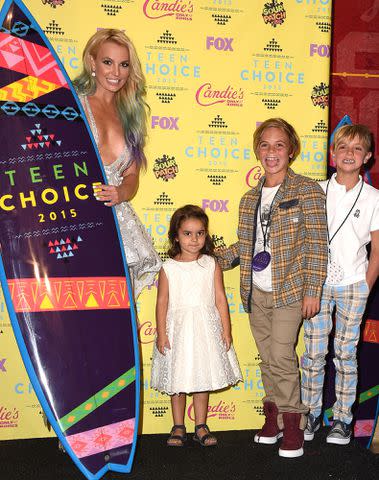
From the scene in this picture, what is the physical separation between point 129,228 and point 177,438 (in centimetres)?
94

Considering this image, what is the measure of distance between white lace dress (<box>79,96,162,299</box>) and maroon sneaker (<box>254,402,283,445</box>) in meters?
0.81

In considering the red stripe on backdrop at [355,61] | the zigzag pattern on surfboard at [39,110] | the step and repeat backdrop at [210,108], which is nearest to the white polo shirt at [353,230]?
the step and repeat backdrop at [210,108]

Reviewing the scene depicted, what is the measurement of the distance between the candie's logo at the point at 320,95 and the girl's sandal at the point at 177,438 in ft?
5.37

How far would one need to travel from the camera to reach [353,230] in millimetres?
2645

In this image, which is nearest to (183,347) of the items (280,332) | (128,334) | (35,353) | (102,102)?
(128,334)

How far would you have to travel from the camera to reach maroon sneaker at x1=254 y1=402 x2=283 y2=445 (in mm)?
2684

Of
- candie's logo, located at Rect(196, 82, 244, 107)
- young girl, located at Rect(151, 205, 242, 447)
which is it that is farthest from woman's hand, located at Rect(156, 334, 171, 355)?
candie's logo, located at Rect(196, 82, 244, 107)

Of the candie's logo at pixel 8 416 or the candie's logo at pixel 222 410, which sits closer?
the candie's logo at pixel 8 416

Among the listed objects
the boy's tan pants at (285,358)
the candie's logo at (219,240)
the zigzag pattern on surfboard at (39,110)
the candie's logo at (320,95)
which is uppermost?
the candie's logo at (320,95)

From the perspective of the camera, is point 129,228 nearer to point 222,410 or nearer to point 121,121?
point 121,121

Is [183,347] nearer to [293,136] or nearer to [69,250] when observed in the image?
[69,250]

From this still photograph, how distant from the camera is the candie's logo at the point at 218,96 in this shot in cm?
288

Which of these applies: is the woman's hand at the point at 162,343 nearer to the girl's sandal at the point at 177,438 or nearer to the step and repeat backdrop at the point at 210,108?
the step and repeat backdrop at the point at 210,108

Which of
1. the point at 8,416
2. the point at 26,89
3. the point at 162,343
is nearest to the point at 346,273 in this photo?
the point at 162,343
